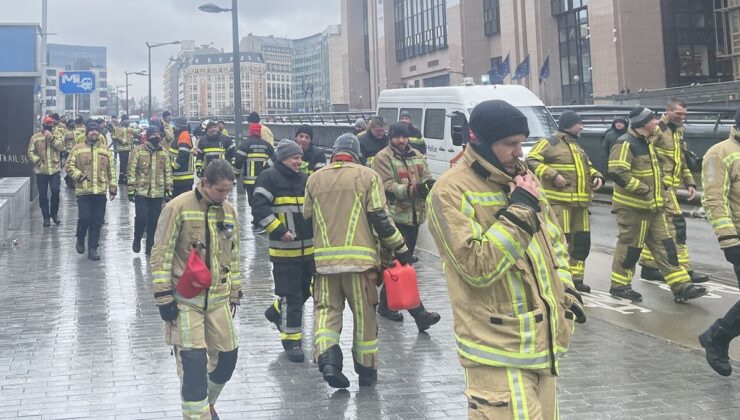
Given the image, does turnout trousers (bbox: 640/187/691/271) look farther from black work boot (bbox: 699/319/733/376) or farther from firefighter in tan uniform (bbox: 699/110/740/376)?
black work boot (bbox: 699/319/733/376)

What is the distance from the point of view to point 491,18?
6331 centimetres

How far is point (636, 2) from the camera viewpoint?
46.4 m

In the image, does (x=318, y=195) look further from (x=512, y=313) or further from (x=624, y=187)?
(x=624, y=187)

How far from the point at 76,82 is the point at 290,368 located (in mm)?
35825

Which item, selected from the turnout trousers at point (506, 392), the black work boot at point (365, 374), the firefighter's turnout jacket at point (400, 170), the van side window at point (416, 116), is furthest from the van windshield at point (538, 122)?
the turnout trousers at point (506, 392)

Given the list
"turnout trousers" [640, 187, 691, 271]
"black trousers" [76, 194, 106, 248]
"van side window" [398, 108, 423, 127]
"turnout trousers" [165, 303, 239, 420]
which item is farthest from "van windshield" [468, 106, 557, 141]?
"turnout trousers" [165, 303, 239, 420]

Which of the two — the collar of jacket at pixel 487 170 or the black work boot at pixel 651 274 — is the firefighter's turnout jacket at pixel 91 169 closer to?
the black work boot at pixel 651 274

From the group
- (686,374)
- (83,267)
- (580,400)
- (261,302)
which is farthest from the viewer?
(83,267)

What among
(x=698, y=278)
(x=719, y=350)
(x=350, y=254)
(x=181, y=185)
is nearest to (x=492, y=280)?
(x=350, y=254)

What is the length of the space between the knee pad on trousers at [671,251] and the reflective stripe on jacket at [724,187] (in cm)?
227

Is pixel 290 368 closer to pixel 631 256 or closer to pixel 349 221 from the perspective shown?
pixel 349 221

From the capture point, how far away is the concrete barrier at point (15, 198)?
51.2ft

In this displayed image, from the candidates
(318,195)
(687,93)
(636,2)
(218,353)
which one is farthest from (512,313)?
(636,2)

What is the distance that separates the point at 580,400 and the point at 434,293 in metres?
4.03
